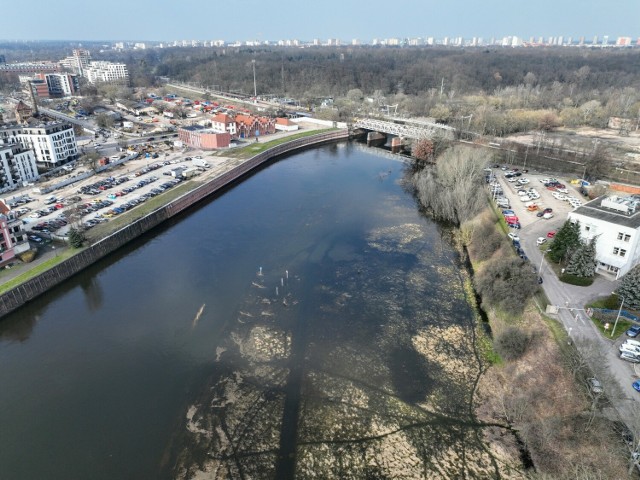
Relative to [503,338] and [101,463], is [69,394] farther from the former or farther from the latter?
[503,338]

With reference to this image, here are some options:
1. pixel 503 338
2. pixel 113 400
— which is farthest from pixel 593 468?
pixel 113 400

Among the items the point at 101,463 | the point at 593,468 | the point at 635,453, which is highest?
the point at 635,453

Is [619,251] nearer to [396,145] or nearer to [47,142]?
[396,145]

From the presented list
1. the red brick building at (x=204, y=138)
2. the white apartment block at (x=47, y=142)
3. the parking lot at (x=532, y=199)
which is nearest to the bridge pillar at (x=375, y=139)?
the red brick building at (x=204, y=138)

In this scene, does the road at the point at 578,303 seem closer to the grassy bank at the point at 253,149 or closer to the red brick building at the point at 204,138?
the grassy bank at the point at 253,149

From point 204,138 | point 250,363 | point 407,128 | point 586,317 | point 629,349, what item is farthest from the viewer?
point 407,128

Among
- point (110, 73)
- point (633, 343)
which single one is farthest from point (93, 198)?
point (110, 73)
